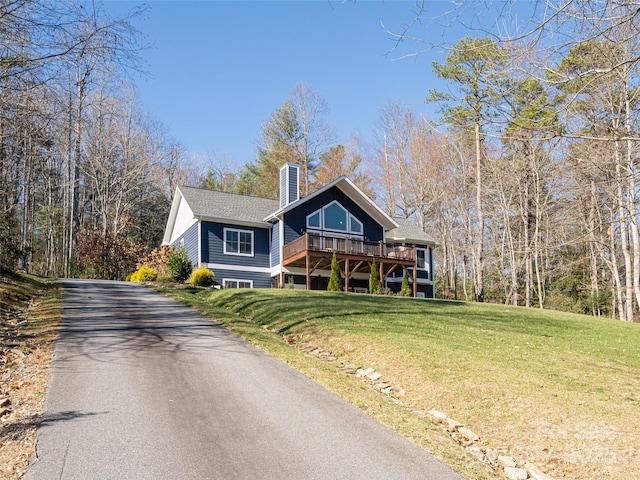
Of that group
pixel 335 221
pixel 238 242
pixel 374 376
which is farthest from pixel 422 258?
pixel 374 376

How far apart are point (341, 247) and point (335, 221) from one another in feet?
8.38

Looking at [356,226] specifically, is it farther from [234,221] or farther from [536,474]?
[536,474]

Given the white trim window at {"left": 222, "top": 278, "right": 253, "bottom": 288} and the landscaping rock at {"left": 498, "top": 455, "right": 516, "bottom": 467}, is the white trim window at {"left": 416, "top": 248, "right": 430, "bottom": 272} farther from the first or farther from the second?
the landscaping rock at {"left": 498, "top": 455, "right": 516, "bottom": 467}

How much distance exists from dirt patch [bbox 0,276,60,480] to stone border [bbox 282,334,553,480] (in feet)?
14.0

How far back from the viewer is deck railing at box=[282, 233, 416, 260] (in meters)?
25.1

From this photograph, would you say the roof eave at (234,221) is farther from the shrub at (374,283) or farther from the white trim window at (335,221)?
the shrub at (374,283)

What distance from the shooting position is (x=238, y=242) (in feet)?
88.2

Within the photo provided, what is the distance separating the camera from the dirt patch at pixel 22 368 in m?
5.02

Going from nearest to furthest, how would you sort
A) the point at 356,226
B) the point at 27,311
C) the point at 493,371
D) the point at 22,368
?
the point at 22,368 < the point at 493,371 < the point at 27,311 < the point at 356,226

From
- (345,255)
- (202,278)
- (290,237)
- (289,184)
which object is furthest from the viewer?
(289,184)

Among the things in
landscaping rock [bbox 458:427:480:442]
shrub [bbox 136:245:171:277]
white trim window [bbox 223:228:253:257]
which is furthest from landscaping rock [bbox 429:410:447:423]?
shrub [bbox 136:245:171:277]

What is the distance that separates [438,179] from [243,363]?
31036mm

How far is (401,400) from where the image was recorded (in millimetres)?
7312

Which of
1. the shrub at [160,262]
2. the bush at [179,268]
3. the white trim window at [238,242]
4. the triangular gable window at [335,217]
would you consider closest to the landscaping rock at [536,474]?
the bush at [179,268]
